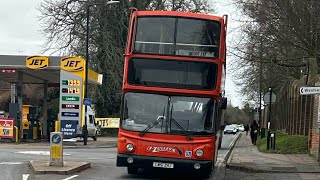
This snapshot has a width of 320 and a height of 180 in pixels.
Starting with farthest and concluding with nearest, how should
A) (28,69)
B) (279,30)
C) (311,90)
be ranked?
1. (28,69)
2. (279,30)
3. (311,90)

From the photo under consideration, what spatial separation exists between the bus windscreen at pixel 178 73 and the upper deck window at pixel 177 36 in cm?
28

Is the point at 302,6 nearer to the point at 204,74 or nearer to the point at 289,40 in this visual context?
the point at 289,40

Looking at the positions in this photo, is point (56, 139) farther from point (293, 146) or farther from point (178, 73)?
point (293, 146)

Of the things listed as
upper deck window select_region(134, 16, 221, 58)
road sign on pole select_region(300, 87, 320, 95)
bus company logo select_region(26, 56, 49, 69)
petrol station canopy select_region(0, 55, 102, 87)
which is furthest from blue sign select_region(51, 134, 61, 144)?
bus company logo select_region(26, 56, 49, 69)

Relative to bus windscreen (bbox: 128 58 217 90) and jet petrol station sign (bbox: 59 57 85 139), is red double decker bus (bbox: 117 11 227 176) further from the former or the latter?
jet petrol station sign (bbox: 59 57 85 139)

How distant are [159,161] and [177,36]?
3.37m

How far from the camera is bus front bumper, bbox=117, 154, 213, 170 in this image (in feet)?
42.5

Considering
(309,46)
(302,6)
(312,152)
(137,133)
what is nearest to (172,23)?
(137,133)

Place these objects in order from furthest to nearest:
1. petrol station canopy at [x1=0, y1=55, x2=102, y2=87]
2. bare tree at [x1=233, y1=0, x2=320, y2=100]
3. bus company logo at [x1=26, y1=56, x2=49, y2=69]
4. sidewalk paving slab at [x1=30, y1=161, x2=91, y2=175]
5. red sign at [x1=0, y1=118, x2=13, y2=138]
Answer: petrol station canopy at [x1=0, y1=55, x2=102, y2=87] → bus company logo at [x1=26, y1=56, x2=49, y2=69] → red sign at [x1=0, y1=118, x2=13, y2=138] → bare tree at [x1=233, y1=0, x2=320, y2=100] → sidewalk paving slab at [x1=30, y1=161, x2=91, y2=175]

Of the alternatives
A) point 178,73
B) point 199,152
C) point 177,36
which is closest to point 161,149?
point 199,152

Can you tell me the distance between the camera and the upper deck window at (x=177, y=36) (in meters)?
13.5

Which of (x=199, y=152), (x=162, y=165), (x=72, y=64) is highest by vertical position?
(x=72, y=64)

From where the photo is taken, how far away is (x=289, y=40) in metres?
21.3

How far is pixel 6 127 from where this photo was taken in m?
31.7
